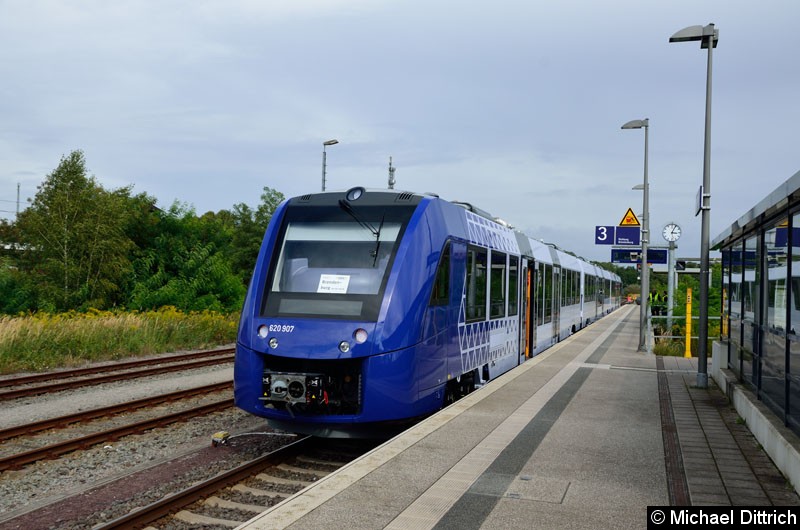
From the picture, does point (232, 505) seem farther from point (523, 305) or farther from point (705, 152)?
point (705, 152)

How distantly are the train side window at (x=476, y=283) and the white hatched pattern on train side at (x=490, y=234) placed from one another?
0.63 feet

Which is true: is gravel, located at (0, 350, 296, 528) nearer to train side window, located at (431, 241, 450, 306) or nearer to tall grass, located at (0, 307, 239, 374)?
train side window, located at (431, 241, 450, 306)

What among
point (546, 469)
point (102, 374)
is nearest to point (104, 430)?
point (546, 469)

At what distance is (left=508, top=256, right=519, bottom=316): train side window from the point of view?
13508 millimetres

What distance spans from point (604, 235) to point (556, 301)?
9292 mm

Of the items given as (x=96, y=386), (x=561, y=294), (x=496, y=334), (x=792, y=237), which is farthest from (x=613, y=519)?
(x=561, y=294)

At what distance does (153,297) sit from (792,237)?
101 feet

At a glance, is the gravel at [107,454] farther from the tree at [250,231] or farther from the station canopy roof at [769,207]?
the tree at [250,231]

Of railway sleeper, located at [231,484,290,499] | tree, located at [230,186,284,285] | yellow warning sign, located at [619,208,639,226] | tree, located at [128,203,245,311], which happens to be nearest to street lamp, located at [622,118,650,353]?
yellow warning sign, located at [619,208,639,226]

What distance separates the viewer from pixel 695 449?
7449 millimetres

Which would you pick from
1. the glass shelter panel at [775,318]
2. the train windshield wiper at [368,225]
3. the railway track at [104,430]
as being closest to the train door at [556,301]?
the railway track at [104,430]

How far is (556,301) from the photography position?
21.0 meters

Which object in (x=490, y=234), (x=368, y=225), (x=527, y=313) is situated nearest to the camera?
(x=368, y=225)

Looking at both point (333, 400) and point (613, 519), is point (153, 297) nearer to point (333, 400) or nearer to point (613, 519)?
point (333, 400)
